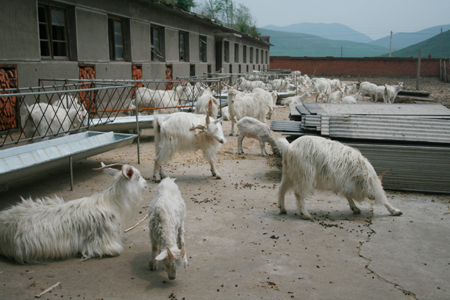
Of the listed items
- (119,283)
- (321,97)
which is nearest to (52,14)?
(119,283)

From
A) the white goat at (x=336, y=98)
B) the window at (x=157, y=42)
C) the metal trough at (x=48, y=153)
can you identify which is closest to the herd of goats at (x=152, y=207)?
the metal trough at (x=48, y=153)

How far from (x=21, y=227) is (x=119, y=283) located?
1.30 metres

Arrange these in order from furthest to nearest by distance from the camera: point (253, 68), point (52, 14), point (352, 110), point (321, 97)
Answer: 1. point (253, 68)
2. point (321, 97)
3. point (52, 14)
4. point (352, 110)

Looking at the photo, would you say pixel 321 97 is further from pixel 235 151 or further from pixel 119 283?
pixel 119 283

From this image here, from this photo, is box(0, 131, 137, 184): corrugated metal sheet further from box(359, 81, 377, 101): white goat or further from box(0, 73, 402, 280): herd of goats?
box(359, 81, 377, 101): white goat

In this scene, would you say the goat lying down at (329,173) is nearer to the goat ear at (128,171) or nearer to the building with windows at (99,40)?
the goat ear at (128,171)

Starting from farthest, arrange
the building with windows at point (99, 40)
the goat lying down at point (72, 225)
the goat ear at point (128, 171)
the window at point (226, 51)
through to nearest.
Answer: the window at point (226, 51) < the building with windows at point (99, 40) < the goat ear at point (128, 171) < the goat lying down at point (72, 225)

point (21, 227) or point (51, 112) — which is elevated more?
point (51, 112)

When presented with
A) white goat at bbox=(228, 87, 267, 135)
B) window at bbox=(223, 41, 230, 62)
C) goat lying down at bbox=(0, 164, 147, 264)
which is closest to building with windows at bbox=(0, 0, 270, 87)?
white goat at bbox=(228, 87, 267, 135)

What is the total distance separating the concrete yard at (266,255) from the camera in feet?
11.0

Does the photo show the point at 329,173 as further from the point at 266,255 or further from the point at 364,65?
the point at 364,65

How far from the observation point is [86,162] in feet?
25.8

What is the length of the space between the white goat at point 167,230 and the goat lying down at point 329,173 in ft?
6.60

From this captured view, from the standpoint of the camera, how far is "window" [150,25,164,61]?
53.8 feet
